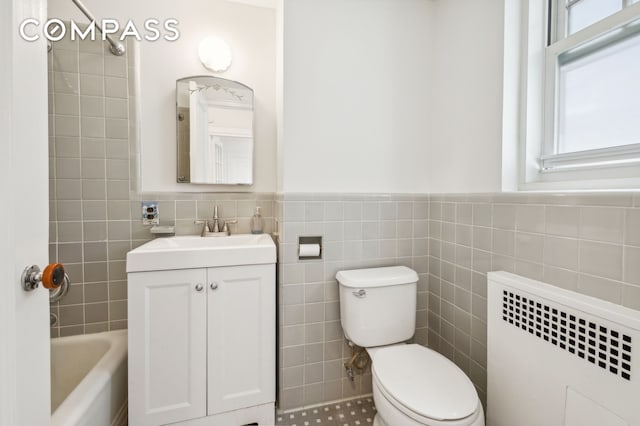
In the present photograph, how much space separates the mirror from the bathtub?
97 centimetres

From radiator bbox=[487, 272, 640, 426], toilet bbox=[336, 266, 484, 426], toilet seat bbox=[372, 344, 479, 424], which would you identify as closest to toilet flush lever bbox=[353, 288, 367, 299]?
toilet bbox=[336, 266, 484, 426]

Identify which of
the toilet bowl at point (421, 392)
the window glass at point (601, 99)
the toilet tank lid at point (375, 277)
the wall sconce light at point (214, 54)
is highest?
the wall sconce light at point (214, 54)

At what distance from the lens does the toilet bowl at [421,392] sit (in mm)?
912

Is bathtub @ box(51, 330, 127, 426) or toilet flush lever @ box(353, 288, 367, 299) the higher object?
toilet flush lever @ box(353, 288, 367, 299)

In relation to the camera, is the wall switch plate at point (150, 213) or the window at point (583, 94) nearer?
the window at point (583, 94)

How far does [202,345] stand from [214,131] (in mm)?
1169

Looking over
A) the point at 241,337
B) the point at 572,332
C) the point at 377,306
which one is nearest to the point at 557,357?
the point at 572,332

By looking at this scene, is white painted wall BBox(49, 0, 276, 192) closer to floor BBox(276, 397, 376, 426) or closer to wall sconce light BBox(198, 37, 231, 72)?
wall sconce light BBox(198, 37, 231, 72)

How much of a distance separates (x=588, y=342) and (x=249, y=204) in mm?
1620

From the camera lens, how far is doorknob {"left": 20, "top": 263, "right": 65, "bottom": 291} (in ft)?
2.07

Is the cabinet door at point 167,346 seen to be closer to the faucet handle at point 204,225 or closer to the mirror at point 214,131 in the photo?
the faucet handle at point 204,225

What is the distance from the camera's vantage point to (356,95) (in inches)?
61.4

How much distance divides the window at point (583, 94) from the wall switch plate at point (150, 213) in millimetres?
1898

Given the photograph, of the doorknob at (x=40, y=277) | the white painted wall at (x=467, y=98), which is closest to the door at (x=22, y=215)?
the doorknob at (x=40, y=277)
